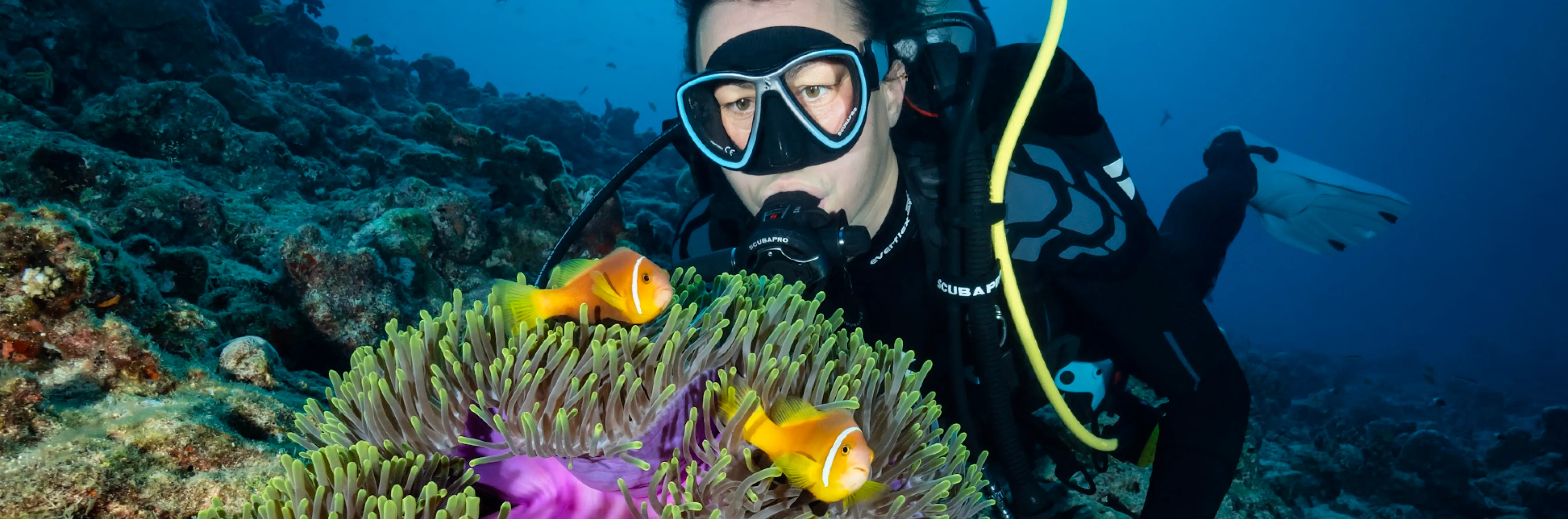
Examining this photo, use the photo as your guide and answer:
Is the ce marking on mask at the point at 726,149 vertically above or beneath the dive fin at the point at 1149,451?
above

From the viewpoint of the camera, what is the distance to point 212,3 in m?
11.8

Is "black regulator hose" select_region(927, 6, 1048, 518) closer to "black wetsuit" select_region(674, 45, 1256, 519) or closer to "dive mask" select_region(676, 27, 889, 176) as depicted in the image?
"black wetsuit" select_region(674, 45, 1256, 519)

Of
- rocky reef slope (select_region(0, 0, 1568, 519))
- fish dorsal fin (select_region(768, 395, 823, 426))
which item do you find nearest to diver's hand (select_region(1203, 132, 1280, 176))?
rocky reef slope (select_region(0, 0, 1568, 519))

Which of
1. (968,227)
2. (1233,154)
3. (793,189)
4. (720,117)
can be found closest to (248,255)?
(720,117)

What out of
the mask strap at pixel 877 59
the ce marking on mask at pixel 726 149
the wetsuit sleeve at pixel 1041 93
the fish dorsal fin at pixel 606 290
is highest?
the wetsuit sleeve at pixel 1041 93

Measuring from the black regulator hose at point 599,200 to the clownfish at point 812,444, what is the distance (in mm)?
1431

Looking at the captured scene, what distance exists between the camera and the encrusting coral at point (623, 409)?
134 centimetres

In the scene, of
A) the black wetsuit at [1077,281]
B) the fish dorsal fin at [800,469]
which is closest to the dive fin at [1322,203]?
the black wetsuit at [1077,281]

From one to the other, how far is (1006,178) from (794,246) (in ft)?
3.50

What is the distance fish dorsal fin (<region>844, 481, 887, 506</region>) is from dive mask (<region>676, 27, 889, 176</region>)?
4.86 feet

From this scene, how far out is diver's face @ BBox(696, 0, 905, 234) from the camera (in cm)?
262

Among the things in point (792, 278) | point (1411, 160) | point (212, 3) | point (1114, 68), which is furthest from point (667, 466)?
point (1114, 68)

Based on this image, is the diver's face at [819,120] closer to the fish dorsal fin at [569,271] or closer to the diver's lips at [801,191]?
the diver's lips at [801,191]

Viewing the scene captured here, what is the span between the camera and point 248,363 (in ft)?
7.39
